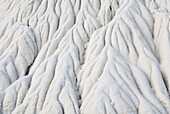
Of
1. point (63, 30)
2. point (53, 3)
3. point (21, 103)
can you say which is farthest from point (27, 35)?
point (21, 103)

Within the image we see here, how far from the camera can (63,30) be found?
24.4 metres

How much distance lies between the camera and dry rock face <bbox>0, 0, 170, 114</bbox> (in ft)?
59.7

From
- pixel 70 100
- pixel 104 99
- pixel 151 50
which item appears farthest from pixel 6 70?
pixel 151 50

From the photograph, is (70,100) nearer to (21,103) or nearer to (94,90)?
(94,90)

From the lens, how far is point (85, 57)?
21891 millimetres

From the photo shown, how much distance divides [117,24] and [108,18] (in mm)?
1846

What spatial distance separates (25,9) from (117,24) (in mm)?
7291

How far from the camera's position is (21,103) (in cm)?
1892

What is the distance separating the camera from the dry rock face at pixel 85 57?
18.2m

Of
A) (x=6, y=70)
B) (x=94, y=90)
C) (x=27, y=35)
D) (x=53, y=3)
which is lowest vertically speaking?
(x=94, y=90)

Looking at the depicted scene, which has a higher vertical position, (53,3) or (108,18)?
(53,3)

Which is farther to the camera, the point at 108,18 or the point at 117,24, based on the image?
the point at 108,18

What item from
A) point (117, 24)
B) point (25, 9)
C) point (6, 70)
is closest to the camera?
point (6, 70)

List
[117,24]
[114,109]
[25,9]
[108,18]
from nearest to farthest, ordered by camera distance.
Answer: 1. [114,109]
2. [117,24]
3. [108,18]
4. [25,9]
